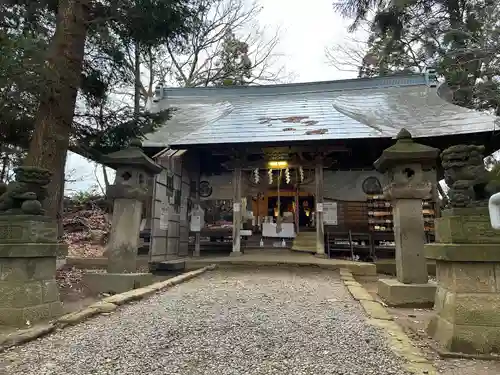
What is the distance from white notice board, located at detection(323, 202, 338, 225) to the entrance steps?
0.62 meters

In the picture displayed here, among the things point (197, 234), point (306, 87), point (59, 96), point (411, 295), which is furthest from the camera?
point (306, 87)

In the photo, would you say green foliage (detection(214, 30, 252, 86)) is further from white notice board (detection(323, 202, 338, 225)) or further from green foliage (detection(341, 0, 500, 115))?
white notice board (detection(323, 202, 338, 225))

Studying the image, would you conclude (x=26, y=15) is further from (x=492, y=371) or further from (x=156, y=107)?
(x=156, y=107)

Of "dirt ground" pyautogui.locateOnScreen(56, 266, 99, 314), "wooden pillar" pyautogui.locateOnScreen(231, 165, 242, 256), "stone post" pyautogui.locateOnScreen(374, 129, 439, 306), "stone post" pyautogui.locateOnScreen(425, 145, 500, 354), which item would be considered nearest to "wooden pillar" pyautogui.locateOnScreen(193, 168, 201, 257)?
"wooden pillar" pyautogui.locateOnScreen(231, 165, 242, 256)

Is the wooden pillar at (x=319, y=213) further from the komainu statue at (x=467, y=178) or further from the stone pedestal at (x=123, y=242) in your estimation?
the komainu statue at (x=467, y=178)

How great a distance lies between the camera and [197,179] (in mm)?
11812

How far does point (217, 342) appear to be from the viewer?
319cm

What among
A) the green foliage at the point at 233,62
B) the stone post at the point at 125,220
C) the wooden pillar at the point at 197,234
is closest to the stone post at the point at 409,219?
the stone post at the point at 125,220

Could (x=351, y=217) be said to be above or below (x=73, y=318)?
above

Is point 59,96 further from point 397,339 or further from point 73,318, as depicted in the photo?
point 397,339

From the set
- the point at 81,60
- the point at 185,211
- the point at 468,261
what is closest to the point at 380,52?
the point at 185,211

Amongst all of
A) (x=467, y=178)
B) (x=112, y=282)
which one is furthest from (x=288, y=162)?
(x=467, y=178)

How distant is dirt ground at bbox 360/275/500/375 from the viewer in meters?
2.69

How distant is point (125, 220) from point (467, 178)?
495 centimetres
